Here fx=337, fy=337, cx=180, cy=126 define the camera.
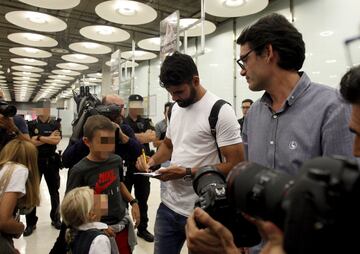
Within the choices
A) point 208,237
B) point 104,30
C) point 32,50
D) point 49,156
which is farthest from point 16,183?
point 32,50

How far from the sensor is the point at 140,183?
12.9 feet

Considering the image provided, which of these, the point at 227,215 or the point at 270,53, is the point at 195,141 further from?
the point at 227,215

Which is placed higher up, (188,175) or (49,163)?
(188,175)

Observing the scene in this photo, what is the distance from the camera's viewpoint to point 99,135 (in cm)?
209

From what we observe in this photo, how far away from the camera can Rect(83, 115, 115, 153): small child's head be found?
6.83 ft

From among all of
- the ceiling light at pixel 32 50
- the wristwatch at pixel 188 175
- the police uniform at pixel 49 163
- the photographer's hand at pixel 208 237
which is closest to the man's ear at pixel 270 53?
the photographer's hand at pixel 208 237

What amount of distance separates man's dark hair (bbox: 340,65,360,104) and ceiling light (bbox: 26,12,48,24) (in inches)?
195

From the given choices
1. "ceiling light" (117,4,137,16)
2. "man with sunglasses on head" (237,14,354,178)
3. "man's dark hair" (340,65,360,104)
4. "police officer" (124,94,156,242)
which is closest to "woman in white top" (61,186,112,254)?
"man with sunglasses on head" (237,14,354,178)

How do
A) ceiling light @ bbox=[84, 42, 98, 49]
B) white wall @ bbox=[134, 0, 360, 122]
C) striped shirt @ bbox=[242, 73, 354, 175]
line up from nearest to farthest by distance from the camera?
striped shirt @ bbox=[242, 73, 354, 175] < white wall @ bbox=[134, 0, 360, 122] < ceiling light @ bbox=[84, 42, 98, 49]

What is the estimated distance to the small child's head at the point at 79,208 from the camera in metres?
1.73

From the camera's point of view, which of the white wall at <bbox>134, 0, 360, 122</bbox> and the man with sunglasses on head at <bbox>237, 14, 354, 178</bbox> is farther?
the white wall at <bbox>134, 0, 360, 122</bbox>

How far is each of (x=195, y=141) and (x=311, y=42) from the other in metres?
4.64

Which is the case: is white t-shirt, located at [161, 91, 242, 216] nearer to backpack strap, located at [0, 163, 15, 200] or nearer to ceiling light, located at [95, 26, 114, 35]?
backpack strap, located at [0, 163, 15, 200]

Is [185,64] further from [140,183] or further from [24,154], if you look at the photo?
[140,183]
